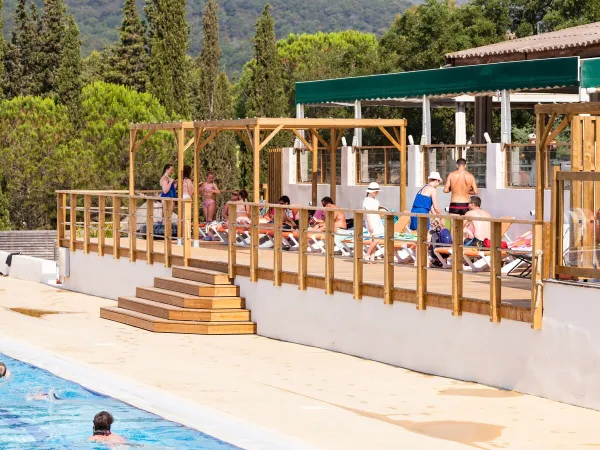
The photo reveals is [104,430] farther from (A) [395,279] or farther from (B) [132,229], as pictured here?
(B) [132,229]

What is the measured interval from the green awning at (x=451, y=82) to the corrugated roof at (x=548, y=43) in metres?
3.83

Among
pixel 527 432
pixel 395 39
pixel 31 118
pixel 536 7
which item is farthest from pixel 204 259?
pixel 395 39

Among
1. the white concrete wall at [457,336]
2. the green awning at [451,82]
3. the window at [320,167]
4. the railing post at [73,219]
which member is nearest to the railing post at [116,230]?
the railing post at [73,219]

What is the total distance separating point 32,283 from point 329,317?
11564 mm

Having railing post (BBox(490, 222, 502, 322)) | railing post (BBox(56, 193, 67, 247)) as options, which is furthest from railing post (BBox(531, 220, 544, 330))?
railing post (BBox(56, 193, 67, 247))

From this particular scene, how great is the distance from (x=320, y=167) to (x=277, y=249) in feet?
38.9

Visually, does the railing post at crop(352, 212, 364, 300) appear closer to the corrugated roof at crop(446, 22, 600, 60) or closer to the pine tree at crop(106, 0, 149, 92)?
the corrugated roof at crop(446, 22, 600, 60)

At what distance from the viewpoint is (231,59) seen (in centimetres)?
18825

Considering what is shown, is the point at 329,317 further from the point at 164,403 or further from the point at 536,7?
the point at 536,7

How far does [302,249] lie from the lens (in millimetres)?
16156

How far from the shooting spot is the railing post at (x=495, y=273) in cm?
1259

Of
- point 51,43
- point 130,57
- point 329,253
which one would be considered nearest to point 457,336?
point 329,253

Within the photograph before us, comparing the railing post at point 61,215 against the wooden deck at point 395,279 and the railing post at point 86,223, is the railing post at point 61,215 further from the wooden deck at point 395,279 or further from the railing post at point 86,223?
the wooden deck at point 395,279

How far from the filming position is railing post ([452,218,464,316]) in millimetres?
13195
